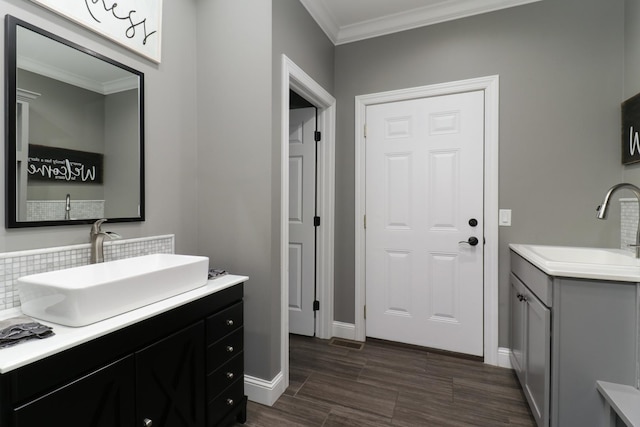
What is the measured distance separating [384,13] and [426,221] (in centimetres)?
176

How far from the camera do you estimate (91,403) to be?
0.99 m

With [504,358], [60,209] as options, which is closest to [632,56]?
[504,358]

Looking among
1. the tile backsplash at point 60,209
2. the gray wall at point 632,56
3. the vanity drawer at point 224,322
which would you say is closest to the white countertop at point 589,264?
the gray wall at point 632,56

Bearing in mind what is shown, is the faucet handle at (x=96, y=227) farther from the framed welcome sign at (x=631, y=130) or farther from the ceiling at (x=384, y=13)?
the framed welcome sign at (x=631, y=130)

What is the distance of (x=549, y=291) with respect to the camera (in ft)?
4.70

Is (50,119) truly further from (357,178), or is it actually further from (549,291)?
(549,291)

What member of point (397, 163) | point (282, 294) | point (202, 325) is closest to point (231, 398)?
point (202, 325)

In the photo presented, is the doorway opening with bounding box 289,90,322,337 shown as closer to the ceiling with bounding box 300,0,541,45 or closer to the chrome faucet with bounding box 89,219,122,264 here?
the ceiling with bounding box 300,0,541,45

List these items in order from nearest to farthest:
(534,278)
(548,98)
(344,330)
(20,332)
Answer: (20,332) < (534,278) < (548,98) < (344,330)

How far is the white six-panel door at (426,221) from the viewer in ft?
7.90

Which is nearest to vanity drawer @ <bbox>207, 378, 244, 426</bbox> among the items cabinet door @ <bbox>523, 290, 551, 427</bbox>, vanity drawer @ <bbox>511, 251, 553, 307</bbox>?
cabinet door @ <bbox>523, 290, 551, 427</bbox>

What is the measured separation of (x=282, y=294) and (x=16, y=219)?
1.35 m

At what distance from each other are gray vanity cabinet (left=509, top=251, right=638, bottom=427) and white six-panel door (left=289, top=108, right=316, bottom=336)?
1786 mm

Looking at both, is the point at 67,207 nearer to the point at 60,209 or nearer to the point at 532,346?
the point at 60,209
